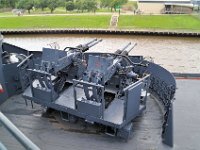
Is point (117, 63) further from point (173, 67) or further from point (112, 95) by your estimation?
point (173, 67)

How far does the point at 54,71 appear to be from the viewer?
6559 millimetres

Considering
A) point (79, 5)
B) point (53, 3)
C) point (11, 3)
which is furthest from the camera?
→ point (11, 3)

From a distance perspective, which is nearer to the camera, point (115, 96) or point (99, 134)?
point (99, 134)

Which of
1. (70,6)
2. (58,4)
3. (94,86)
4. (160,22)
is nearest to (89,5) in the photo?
(70,6)

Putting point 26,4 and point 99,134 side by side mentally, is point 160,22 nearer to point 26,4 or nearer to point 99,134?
point 26,4

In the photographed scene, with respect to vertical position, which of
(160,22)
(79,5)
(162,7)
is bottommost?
(160,22)

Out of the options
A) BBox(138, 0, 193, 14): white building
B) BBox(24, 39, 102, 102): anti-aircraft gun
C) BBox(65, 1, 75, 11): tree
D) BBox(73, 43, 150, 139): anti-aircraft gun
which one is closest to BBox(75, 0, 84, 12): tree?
BBox(65, 1, 75, 11): tree

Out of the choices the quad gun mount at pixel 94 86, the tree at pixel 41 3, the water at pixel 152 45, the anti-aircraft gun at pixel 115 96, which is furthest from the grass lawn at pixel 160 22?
the anti-aircraft gun at pixel 115 96

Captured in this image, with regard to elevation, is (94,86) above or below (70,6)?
above

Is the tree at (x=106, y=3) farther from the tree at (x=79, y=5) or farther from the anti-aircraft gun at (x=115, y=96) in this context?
the anti-aircraft gun at (x=115, y=96)

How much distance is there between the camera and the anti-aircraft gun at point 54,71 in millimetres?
5992

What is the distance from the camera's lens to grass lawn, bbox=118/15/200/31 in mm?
38156

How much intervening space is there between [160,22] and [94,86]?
38031 mm

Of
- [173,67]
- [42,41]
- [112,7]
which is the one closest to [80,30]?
[42,41]
